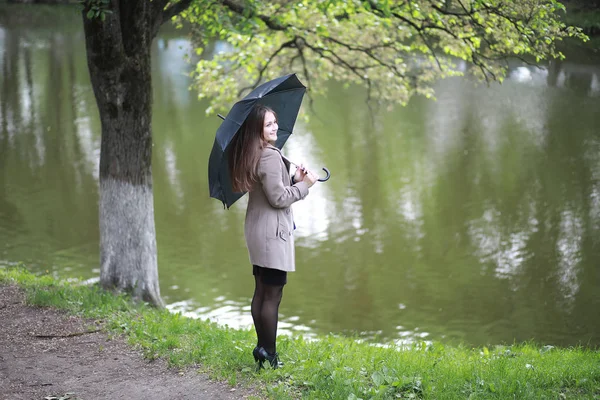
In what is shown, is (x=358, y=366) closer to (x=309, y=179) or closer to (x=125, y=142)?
(x=309, y=179)

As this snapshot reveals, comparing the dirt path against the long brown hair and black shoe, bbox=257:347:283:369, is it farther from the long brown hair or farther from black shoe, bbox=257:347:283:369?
the long brown hair

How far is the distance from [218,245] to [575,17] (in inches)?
306

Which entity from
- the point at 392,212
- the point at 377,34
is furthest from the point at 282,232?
the point at 392,212

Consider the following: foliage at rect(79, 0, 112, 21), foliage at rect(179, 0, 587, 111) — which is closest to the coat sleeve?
foliage at rect(79, 0, 112, 21)

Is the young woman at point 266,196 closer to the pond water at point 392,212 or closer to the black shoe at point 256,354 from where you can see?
the black shoe at point 256,354

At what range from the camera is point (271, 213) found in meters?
4.12

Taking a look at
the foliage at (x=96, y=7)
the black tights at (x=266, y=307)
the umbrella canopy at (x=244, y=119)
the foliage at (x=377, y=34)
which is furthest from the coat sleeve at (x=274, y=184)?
the foliage at (x=377, y=34)

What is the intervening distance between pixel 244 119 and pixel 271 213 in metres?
0.60

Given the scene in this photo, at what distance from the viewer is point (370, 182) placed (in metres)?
17.2

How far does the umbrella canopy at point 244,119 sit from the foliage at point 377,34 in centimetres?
346

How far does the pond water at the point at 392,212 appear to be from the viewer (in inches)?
438

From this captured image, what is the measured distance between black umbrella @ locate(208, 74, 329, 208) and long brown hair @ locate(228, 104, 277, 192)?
0.23 feet

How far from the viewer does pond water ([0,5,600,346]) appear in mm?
11117

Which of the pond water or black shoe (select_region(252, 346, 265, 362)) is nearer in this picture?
black shoe (select_region(252, 346, 265, 362))
